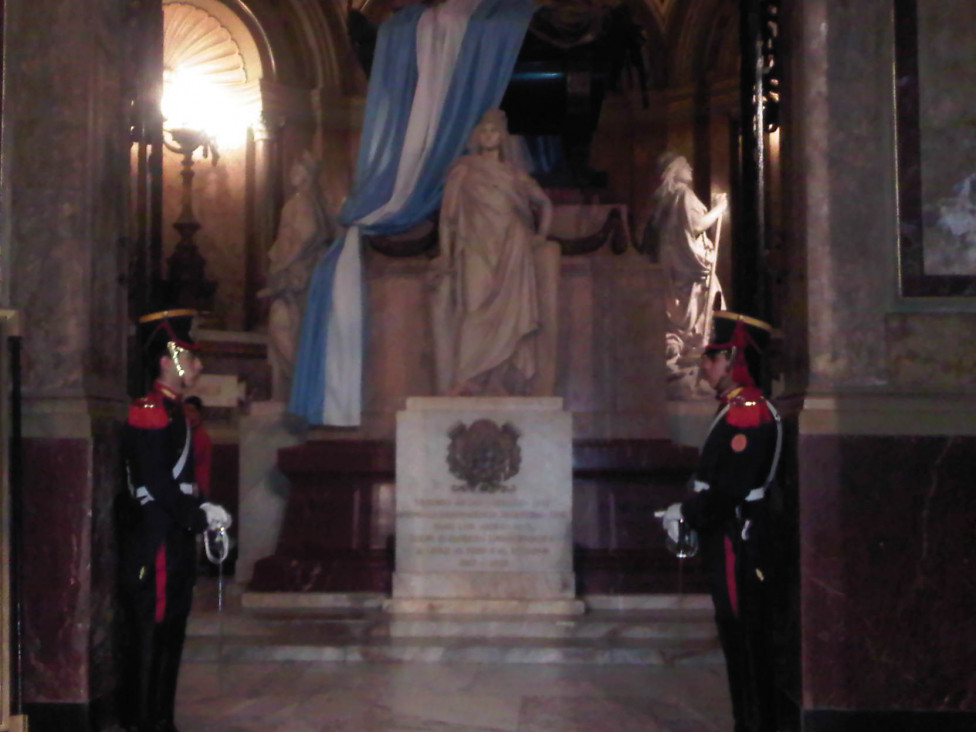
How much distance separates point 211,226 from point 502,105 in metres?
7.60

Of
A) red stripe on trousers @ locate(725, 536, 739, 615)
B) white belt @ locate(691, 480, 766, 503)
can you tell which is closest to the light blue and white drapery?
white belt @ locate(691, 480, 766, 503)

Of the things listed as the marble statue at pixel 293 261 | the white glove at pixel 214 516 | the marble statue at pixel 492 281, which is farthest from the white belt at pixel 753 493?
the marble statue at pixel 293 261

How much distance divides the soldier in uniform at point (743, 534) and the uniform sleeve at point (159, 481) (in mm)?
2233

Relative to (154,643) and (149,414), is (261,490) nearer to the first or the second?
(154,643)

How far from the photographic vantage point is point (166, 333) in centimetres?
630

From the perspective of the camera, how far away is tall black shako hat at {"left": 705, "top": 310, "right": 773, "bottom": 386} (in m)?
6.20

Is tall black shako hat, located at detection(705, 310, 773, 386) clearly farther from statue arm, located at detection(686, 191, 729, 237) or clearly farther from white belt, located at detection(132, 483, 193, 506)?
statue arm, located at detection(686, 191, 729, 237)

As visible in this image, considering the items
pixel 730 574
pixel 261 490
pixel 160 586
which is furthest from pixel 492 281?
pixel 160 586

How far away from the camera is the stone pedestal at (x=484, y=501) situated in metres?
8.92

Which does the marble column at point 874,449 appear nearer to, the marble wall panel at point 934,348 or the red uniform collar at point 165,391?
the marble wall panel at point 934,348

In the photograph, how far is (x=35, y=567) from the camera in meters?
6.00

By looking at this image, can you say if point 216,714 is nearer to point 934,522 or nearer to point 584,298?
point 934,522

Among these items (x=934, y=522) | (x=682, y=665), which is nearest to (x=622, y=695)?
(x=682, y=665)

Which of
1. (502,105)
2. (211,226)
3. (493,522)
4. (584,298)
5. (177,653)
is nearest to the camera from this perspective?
(177,653)
